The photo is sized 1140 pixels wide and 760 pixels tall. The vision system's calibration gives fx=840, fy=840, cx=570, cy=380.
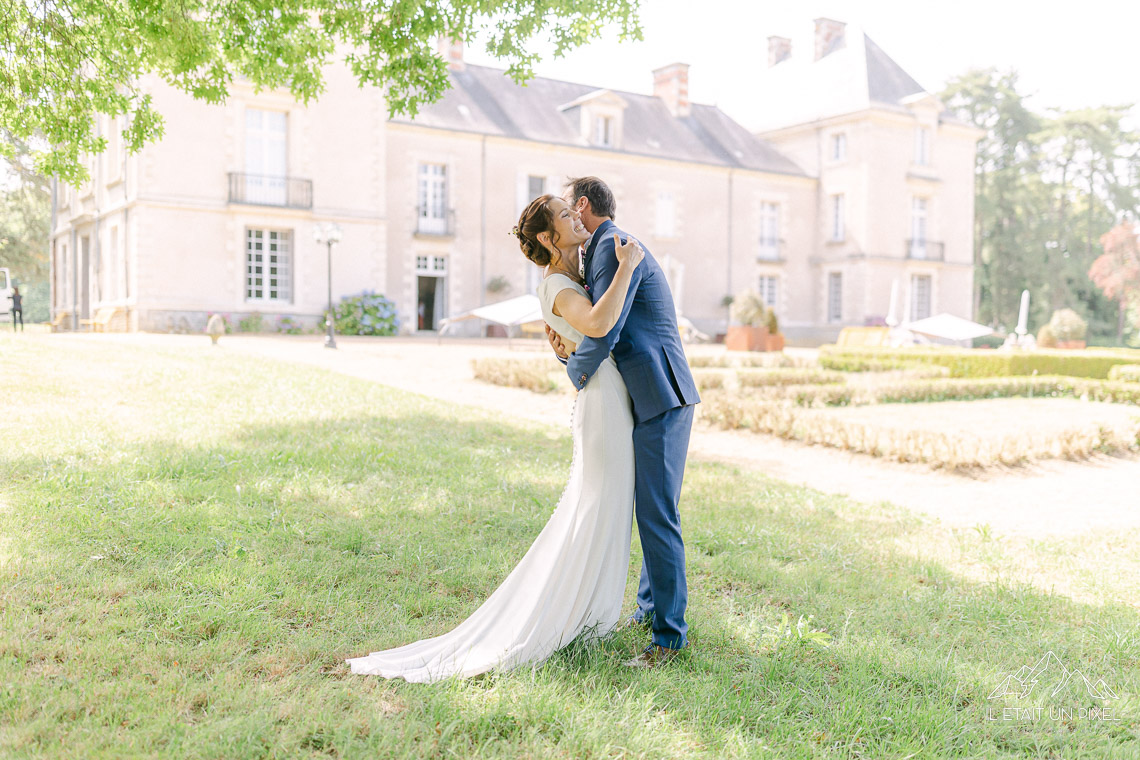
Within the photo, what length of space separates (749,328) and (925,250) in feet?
48.3

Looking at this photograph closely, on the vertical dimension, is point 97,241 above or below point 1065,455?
above

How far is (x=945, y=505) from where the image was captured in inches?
224

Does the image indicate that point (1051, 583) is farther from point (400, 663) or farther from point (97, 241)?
point (97, 241)

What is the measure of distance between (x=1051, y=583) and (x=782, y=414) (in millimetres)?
4424

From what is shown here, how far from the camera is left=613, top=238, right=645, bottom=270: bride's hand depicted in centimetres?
248

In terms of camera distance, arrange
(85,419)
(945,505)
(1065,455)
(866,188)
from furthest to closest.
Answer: (866,188), (1065,455), (85,419), (945,505)

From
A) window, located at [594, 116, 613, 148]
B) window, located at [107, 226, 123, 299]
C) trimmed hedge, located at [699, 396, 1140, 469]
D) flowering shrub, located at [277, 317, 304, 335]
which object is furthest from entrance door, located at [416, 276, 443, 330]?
trimmed hedge, located at [699, 396, 1140, 469]

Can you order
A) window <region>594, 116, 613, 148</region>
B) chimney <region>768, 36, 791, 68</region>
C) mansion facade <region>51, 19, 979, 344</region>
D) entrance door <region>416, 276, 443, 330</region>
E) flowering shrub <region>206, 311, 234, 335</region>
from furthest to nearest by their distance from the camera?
chimney <region>768, 36, 791, 68</region> < window <region>594, 116, 613, 148</region> < entrance door <region>416, 276, 443, 330</region> < mansion facade <region>51, 19, 979, 344</region> < flowering shrub <region>206, 311, 234, 335</region>

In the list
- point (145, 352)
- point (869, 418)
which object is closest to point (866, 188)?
point (869, 418)

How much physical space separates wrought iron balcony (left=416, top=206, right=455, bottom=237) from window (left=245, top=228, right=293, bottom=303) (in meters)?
3.96

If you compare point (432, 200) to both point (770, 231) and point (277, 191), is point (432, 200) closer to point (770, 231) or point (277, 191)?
point (277, 191)

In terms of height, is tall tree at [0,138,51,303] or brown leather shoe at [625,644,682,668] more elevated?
tall tree at [0,138,51,303]

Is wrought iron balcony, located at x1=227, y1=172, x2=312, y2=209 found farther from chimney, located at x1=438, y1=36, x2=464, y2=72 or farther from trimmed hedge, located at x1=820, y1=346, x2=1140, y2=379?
trimmed hedge, located at x1=820, y1=346, x2=1140, y2=379

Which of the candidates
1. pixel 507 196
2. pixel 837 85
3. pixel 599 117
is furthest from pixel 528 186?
pixel 837 85
